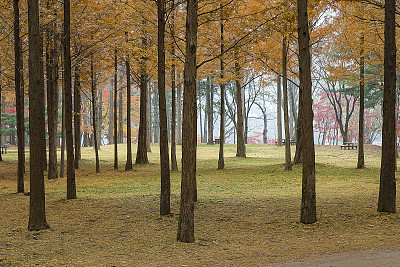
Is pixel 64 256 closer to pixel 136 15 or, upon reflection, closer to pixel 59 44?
pixel 136 15

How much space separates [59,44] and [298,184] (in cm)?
1133

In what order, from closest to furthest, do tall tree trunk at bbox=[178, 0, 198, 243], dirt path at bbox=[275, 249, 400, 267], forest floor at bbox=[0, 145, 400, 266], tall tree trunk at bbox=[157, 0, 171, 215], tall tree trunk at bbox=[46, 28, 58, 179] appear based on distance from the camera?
1. dirt path at bbox=[275, 249, 400, 267]
2. forest floor at bbox=[0, 145, 400, 266]
3. tall tree trunk at bbox=[178, 0, 198, 243]
4. tall tree trunk at bbox=[157, 0, 171, 215]
5. tall tree trunk at bbox=[46, 28, 58, 179]

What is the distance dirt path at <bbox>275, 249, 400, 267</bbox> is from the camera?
5148 millimetres

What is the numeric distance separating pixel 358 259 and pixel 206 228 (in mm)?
3204

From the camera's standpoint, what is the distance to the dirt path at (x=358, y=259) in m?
5.15

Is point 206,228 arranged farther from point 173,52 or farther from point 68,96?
point 173,52

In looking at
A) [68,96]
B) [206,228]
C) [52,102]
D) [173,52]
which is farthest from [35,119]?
[52,102]

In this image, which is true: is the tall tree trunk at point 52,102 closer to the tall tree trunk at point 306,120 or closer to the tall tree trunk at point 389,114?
the tall tree trunk at point 306,120

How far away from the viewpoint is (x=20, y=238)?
7055 millimetres

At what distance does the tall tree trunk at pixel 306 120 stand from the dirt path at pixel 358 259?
2.03m

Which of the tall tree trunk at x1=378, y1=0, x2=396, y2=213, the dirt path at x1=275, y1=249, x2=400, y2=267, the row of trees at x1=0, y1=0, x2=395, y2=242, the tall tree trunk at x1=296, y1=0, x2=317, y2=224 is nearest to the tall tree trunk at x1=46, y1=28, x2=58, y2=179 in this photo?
the row of trees at x1=0, y1=0, x2=395, y2=242

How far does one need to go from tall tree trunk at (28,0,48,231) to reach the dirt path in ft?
15.9

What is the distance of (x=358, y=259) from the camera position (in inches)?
212

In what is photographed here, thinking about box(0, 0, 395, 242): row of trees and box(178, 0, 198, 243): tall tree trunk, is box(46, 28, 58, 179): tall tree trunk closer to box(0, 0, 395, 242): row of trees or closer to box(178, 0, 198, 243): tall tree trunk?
box(0, 0, 395, 242): row of trees
